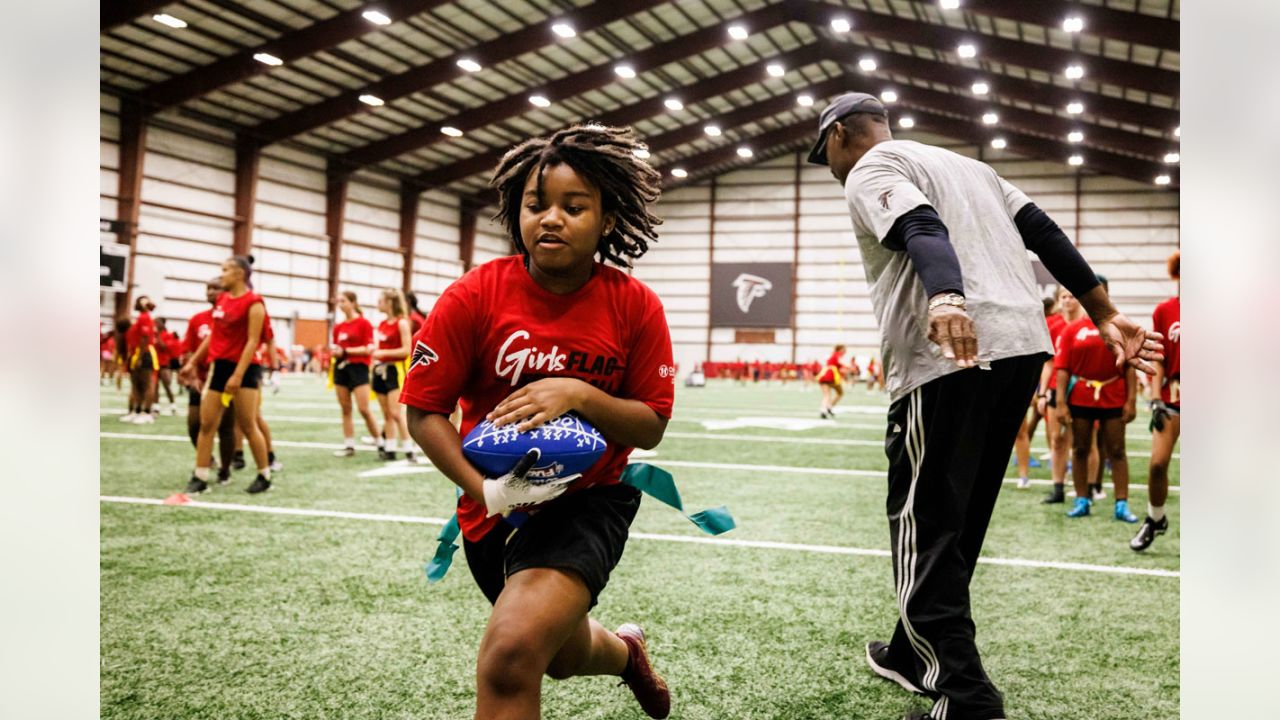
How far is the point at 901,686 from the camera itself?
325 centimetres

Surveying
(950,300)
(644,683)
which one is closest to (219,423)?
(644,683)

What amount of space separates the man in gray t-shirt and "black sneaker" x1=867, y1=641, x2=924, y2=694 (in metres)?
0.21

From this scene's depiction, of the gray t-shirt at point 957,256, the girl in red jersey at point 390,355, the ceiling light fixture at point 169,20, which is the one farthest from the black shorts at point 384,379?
the ceiling light fixture at point 169,20

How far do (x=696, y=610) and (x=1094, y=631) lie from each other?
5.96 feet

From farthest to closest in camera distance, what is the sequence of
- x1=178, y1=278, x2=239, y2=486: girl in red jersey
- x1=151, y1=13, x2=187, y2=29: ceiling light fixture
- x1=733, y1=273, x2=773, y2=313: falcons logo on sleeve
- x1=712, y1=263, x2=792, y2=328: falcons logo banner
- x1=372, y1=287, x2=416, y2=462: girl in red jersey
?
x1=733, y1=273, x2=773, y2=313: falcons logo on sleeve < x1=712, y1=263, x2=792, y2=328: falcons logo banner < x1=151, y1=13, x2=187, y2=29: ceiling light fixture < x1=372, y1=287, x2=416, y2=462: girl in red jersey < x1=178, y1=278, x2=239, y2=486: girl in red jersey

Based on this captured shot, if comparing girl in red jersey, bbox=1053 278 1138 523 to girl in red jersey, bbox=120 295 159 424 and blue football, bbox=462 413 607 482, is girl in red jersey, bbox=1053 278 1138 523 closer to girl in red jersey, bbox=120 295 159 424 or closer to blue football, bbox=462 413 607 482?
blue football, bbox=462 413 607 482

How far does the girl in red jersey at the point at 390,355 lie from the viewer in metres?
10.1

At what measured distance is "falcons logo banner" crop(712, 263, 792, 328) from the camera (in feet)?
138

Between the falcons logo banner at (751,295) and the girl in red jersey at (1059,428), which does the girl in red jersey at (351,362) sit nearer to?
the girl in red jersey at (1059,428)

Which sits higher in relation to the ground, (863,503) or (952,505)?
(952,505)

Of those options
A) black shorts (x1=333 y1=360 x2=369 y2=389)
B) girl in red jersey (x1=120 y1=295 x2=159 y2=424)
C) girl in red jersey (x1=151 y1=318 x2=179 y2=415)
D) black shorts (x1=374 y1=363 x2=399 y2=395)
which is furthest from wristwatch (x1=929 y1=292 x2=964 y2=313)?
girl in red jersey (x1=151 y1=318 x2=179 y2=415)

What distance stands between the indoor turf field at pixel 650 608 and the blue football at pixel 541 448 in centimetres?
136
